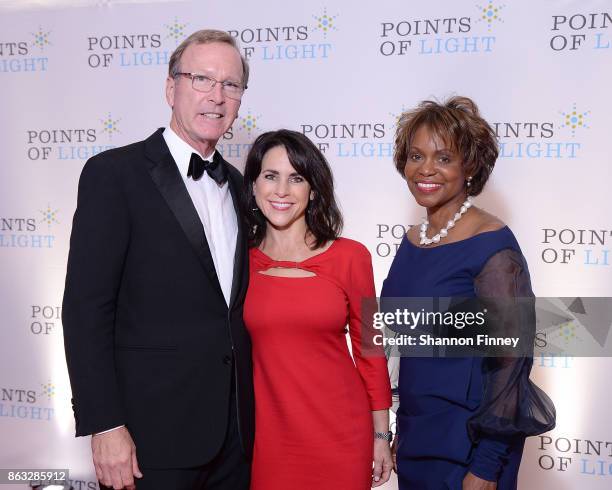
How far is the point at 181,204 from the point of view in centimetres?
182

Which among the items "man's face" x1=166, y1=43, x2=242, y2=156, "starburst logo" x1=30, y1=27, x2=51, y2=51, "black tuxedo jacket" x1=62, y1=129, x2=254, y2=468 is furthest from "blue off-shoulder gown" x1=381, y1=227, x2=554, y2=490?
"starburst logo" x1=30, y1=27, x2=51, y2=51

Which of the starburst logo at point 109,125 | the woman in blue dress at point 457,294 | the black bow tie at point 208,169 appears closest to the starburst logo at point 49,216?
the starburst logo at point 109,125

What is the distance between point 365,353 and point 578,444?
1602mm

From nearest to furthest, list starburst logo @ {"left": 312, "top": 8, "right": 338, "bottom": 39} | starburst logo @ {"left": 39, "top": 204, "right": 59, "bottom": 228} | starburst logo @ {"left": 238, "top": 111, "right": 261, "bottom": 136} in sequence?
starburst logo @ {"left": 312, "top": 8, "right": 338, "bottom": 39}, starburst logo @ {"left": 238, "top": 111, "right": 261, "bottom": 136}, starburst logo @ {"left": 39, "top": 204, "right": 59, "bottom": 228}

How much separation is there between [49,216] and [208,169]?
201 centimetres

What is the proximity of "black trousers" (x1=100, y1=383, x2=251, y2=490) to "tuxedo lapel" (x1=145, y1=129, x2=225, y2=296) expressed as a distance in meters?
0.43

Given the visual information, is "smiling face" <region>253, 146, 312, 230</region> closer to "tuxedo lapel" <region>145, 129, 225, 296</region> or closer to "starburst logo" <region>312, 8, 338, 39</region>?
"tuxedo lapel" <region>145, 129, 225, 296</region>

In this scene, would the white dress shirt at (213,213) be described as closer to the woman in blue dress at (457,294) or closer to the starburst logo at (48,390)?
the woman in blue dress at (457,294)

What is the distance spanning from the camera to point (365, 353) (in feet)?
7.07

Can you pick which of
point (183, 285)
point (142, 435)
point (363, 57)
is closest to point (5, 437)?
point (142, 435)

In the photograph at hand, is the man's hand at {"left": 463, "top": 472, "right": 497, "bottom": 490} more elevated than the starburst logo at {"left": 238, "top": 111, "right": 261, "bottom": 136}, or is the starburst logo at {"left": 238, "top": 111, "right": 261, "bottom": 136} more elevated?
the starburst logo at {"left": 238, "top": 111, "right": 261, "bottom": 136}

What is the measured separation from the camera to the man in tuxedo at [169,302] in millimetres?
1712

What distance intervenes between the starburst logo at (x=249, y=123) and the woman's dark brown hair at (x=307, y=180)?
1115 mm

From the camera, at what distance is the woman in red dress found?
2.04 m
